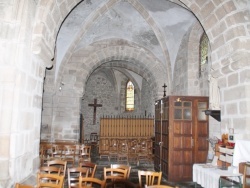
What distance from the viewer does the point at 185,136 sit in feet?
20.6

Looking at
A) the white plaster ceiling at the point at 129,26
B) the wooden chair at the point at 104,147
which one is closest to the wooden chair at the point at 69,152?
the wooden chair at the point at 104,147

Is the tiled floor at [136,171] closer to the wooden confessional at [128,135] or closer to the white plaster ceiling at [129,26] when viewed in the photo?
the wooden confessional at [128,135]

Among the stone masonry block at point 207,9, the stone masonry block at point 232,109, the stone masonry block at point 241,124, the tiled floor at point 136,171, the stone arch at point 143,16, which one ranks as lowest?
the tiled floor at point 136,171

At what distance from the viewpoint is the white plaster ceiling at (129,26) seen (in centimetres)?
694

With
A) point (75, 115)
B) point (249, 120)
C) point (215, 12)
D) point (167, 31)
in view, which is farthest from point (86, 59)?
point (249, 120)

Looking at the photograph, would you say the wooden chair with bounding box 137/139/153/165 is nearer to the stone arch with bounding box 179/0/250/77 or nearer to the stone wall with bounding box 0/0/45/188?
the stone arch with bounding box 179/0/250/77

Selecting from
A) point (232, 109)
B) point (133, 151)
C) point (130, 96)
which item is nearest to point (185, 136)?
point (232, 109)

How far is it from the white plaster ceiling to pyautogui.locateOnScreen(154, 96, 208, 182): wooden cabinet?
2.45 meters

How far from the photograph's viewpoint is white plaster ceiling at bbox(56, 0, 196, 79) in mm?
6941

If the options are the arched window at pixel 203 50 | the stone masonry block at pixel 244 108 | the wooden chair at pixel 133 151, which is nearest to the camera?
the stone masonry block at pixel 244 108

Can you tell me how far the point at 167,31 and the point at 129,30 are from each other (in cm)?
142

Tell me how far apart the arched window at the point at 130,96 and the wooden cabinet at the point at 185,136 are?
30.3 feet

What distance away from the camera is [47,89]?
845 cm

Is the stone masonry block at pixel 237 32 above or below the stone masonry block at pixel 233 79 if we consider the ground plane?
above
